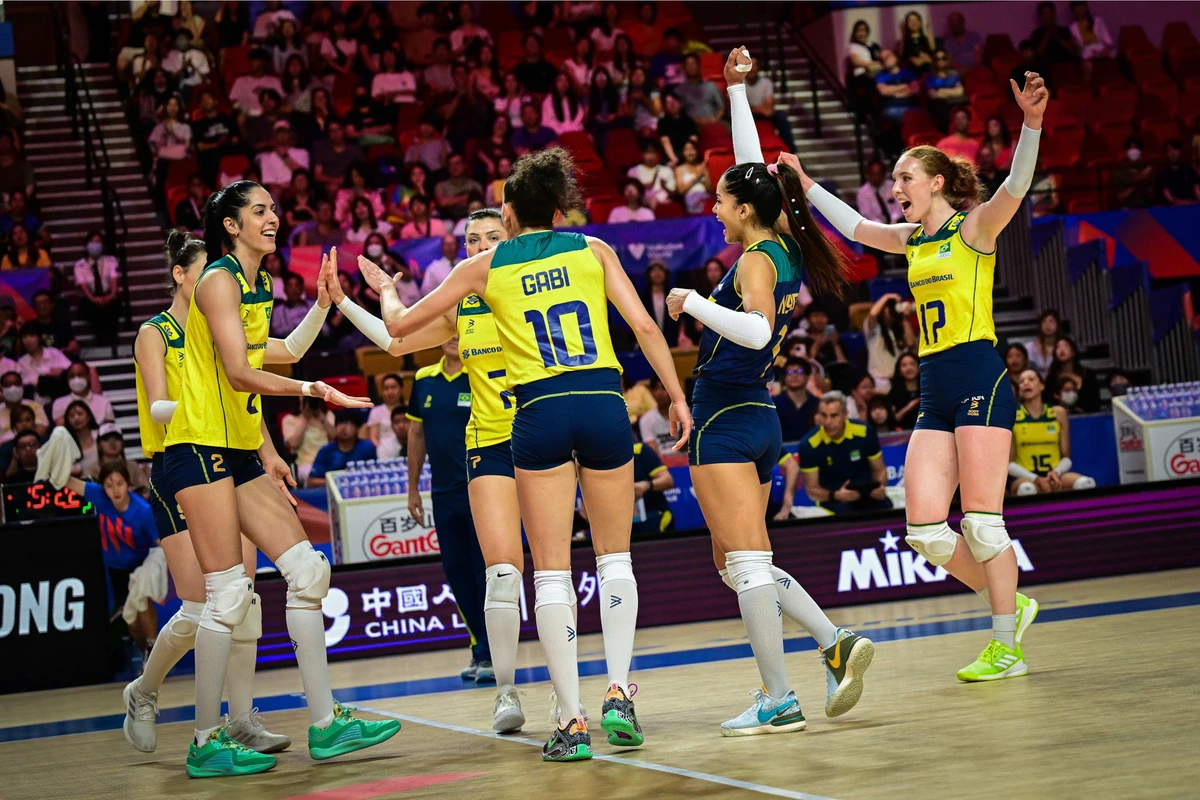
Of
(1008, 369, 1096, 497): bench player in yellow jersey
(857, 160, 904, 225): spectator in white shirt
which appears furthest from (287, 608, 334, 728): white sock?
(857, 160, 904, 225): spectator in white shirt

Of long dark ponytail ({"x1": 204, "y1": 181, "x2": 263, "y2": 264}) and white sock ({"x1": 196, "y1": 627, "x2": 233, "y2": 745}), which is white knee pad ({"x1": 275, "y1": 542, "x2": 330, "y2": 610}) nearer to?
white sock ({"x1": 196, "y1": 627, "x2": 233, "y2": 745})

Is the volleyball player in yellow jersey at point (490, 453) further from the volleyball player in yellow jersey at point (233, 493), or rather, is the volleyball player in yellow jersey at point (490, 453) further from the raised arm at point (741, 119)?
the raised arm at point (741, 119)

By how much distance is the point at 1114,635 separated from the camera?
6.75 metres

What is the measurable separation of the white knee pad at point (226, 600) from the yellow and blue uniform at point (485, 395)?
1.07m

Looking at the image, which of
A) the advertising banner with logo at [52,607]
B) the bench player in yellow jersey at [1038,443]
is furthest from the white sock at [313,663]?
the bench player in yellow jersey at [1038,443]

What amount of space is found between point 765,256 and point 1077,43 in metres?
15.2

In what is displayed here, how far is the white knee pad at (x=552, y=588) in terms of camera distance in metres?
4.73

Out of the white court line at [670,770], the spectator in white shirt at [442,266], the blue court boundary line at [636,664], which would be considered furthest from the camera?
the spectator in white shirt at [442,266]

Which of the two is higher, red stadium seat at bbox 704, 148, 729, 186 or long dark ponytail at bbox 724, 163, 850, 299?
red stadium seat at bbox 704, 148, 729, 186

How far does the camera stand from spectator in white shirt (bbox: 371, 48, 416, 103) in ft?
54.1

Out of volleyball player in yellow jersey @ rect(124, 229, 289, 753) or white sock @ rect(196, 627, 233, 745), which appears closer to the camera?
white sock @ rect(196, 627, 233, 745)

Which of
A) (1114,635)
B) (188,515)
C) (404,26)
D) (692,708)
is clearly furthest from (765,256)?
(404,26)

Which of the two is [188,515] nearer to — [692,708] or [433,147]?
[692,708]

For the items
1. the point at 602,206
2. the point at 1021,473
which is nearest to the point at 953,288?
the point at 1021,473
